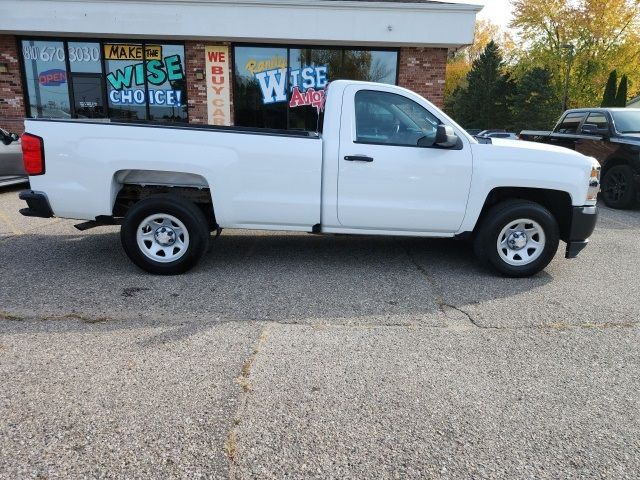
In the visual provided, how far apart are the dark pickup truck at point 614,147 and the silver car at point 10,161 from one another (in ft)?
37.7

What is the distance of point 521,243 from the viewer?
5059 mm

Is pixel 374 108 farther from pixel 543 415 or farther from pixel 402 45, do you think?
pixel 402 45

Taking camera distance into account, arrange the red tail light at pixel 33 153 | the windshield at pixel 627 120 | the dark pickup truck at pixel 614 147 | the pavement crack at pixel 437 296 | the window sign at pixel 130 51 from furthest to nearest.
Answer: the window sign at pixel 130 51, the windshield at pixel 627 120, the dark pickup truck at pixel 614 147, the red tail light at pixel 33 153, the pavement crack at pixel 437 296

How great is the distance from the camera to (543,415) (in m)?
2.76

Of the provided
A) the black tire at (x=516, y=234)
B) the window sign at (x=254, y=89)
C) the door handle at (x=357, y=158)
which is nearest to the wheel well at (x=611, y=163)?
the black tire at (x=516, y=234)

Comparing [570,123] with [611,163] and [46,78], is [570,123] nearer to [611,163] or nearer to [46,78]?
[611,163]

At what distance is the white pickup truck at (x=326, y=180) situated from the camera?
15.2 ft

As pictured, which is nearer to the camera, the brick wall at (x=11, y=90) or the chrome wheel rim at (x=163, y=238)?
the chrome wheel rim at (x=163, y=238)

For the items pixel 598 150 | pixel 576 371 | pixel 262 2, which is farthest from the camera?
pixel 262 2

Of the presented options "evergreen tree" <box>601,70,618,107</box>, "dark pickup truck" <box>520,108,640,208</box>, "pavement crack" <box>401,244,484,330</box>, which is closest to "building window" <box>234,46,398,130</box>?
"dark pickup truck" <box>520,108,640,208</box>

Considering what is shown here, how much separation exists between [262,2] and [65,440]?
1260cm

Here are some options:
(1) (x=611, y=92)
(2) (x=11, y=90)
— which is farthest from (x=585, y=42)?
(2) (x=11, y=90)

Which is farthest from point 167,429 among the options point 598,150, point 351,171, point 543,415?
point 598,150

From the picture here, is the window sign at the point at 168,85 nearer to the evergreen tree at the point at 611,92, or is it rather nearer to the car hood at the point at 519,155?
the car hood at the point at 519,155
